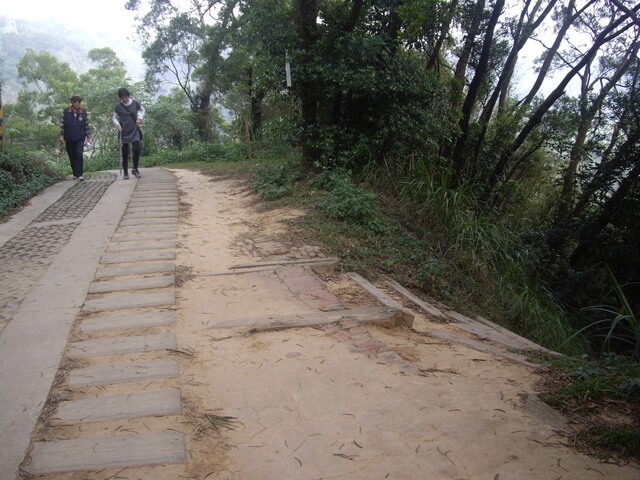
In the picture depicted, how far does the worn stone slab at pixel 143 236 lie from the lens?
510 cm

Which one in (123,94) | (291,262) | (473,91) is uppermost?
(473,91)

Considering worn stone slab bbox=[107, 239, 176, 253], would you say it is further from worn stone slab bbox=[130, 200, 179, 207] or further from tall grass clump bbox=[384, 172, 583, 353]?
tall grass clump bbox=[384, 172, 583, 353]

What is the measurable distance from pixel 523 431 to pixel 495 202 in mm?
8843

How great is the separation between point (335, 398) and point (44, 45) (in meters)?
85.2

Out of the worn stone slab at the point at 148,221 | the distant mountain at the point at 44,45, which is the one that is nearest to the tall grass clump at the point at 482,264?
the worn stone slab at the point at 148,221

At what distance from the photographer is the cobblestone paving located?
371 cm

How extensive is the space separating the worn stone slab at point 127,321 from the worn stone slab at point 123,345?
0.53ft

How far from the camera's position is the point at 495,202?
1035cm

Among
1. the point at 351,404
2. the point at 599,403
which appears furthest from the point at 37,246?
the point at 599,403

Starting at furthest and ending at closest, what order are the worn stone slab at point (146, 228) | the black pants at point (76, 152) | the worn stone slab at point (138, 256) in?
the black pants at point (76, 152), the worn stone slab at point (146, 228), the worn stone slab at point (138, 256)

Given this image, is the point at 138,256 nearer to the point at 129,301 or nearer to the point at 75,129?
the point at 129,301

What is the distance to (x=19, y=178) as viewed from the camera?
7.57m

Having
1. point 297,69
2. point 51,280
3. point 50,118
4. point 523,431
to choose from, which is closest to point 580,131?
point 297,69

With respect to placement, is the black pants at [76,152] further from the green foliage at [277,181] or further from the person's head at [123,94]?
the green foliage at [277,181]
